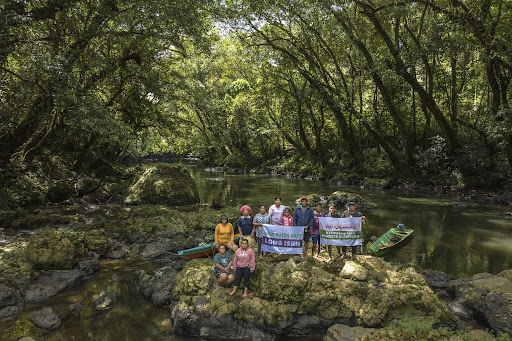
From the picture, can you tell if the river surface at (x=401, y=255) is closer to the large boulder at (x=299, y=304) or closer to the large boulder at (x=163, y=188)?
the large boulder at (x=299, y=304)

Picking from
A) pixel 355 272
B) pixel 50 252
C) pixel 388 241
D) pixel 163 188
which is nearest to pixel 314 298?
pixel 355 272

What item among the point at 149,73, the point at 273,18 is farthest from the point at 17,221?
the point at 273,18

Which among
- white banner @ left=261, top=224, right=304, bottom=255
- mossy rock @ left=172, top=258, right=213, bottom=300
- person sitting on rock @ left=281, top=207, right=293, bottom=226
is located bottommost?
mossy rock @ left=172, top=258, right=213, bottom=300

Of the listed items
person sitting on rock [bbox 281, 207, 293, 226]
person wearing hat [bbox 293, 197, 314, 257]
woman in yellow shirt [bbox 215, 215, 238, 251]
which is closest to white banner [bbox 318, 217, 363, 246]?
person wearing hat [bbox 293, 197, 314, 257]

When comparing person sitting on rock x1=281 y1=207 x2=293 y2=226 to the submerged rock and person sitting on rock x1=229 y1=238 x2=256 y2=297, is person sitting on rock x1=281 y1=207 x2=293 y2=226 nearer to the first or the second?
person sitting on rock x1=229 y1=238 x2=256 y2=297

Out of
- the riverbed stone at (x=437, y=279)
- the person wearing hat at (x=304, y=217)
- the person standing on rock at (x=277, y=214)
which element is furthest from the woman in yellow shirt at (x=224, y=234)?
the riverbed stone at (x=437, y=279)

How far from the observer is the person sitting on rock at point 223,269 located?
24.5 ft

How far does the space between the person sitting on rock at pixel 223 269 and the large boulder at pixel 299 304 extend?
261 millimetres

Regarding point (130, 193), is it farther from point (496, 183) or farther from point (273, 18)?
point (496, 183)

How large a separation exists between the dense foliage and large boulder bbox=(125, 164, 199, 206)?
2791 millimetres

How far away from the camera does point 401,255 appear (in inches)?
459

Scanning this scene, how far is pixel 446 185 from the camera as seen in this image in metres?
25.4

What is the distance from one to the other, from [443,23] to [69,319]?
24731mm

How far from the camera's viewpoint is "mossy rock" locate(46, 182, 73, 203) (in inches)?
752
